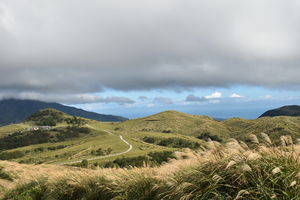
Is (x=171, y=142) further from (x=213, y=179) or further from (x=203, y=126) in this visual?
(x=213, y=179)

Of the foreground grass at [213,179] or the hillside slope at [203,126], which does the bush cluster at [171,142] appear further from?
the foreground grass at [213,179]

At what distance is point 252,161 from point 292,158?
87 centimetres

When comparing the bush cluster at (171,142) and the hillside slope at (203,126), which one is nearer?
the bush cluster at (171,142)

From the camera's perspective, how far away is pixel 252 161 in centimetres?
499

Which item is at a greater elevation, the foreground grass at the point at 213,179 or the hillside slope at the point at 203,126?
the foreground grass at the point at 213,179

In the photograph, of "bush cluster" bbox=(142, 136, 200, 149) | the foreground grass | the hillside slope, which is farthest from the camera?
the hillside slope

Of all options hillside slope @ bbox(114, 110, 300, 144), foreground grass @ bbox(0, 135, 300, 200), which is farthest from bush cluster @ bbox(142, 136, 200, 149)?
foreground grass @ bbox(0, 135, 300, 200)

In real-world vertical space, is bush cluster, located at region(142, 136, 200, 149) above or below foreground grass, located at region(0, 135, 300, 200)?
below

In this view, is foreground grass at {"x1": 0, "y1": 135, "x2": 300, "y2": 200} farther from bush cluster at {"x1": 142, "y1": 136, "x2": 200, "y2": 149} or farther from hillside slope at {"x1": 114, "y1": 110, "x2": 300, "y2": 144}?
hillside slope at {"x1": 114, "y1": 110, "x2": 300, "y2": 144}

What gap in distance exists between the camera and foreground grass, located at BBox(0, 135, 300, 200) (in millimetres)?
4438

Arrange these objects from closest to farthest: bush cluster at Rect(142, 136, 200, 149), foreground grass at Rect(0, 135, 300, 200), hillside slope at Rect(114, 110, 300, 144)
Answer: foreground grass at Rect(0, 135, 300, 200)
bush cluster at Rect(142, 136, 200, 149)
hillside slope at Rect(114, 110, 300, 144)

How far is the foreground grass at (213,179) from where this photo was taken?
4.44 meters

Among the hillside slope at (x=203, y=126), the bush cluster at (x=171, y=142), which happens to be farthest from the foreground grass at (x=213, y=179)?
the hillside slope at (x=203, y=126)

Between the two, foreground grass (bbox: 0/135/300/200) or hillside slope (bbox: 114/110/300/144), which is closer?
foreground grass (bbox: 0/135/300/200)
